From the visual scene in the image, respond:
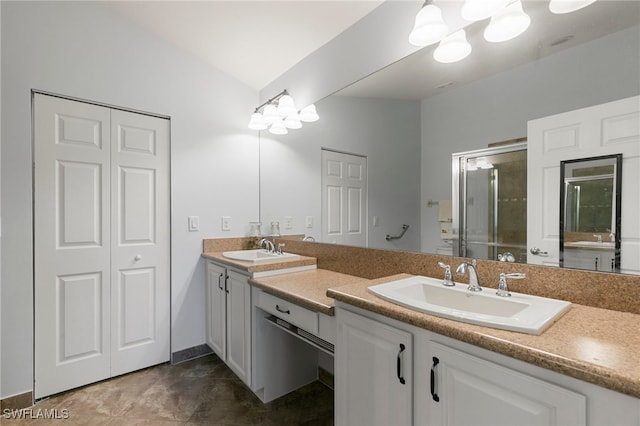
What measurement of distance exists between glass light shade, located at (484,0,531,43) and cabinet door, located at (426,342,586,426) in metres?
1.21

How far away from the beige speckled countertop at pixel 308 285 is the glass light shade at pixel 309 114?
112 centimetres

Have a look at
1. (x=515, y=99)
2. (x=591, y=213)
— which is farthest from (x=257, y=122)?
(x=591, y=213)

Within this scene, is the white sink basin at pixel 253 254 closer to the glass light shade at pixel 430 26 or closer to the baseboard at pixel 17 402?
the baseboard at pixel 17 402

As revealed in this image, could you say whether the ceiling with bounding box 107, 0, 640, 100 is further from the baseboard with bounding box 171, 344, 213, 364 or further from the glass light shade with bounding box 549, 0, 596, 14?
the baseboard with bounding box 171, 344, 213, 364

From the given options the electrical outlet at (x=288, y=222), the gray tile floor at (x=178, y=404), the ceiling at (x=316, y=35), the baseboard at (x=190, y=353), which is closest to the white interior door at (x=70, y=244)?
the gray tile floor at (x=178, y=404)

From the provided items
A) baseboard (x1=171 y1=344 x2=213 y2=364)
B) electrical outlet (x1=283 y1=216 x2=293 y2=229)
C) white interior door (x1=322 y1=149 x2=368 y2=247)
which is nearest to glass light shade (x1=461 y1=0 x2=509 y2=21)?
white interior door (x1=322 y1=149 x2=368 y2=247)

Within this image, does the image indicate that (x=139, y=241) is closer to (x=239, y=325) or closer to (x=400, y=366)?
(x=239, y=325)

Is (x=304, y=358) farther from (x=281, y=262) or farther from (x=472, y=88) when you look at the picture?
(x=472, y=88)

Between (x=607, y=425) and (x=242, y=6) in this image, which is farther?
(x=242, y=6)

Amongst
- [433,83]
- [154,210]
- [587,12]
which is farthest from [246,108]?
[587,12]

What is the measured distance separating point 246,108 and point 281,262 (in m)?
1.60

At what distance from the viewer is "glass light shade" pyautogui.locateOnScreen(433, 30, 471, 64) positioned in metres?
1.35

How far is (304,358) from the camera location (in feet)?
6.70

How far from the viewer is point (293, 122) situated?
7.98ft
